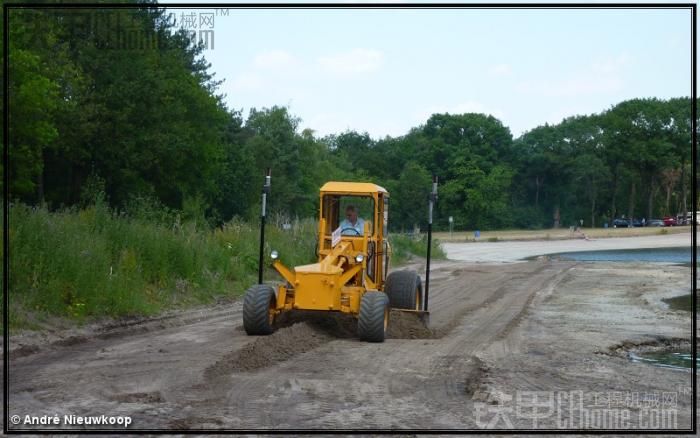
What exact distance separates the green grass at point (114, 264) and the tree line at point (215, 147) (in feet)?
16.3

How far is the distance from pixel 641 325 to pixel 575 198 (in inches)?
2312

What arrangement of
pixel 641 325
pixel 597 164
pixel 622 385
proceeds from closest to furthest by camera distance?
pixel 622 385 < pixel 641 325 < pixel 597 164

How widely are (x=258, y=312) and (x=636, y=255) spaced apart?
135 ft

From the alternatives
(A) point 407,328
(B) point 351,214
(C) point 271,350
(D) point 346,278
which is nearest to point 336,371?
(C) point 271,350

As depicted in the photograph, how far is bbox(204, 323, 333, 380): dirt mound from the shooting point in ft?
34.1

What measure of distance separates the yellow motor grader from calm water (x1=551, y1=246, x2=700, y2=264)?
3238 cm

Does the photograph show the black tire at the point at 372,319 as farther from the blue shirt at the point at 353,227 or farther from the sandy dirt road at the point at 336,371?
the blue shirt at the point at 353,227

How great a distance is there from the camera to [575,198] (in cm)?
7394

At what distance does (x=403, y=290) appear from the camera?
49.8ft

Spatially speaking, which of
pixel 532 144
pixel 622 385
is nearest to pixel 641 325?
pixel 622 385

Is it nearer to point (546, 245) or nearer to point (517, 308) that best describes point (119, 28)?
point (517, 308)

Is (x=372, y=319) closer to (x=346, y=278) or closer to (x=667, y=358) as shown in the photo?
(x=346, y=278)

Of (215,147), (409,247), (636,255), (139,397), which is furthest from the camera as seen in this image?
(215,147)
